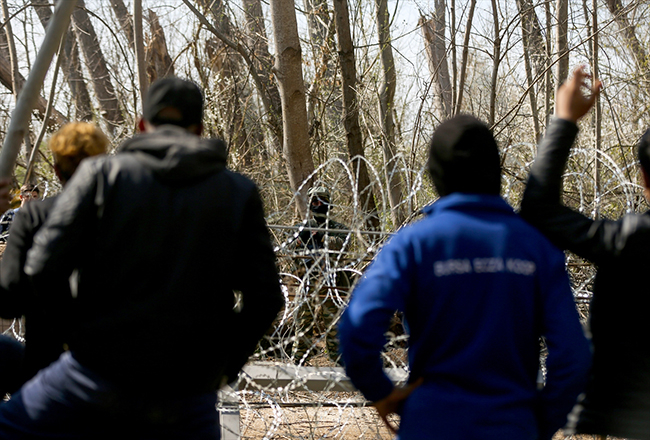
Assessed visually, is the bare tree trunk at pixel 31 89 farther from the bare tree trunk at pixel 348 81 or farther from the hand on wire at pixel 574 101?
the bare tree trunk at pixel 348 81

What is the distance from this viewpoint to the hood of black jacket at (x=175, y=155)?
1.53 metres

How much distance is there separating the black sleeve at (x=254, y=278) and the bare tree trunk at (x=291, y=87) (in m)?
3.75

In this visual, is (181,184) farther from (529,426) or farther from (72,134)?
(529,426)

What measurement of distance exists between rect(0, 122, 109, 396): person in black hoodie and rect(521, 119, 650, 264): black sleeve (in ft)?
4.07

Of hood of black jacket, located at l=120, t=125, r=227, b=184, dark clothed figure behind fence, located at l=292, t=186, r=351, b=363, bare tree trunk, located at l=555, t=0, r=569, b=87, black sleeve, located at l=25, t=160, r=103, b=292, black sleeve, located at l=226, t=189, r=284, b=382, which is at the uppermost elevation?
bare tree trunk, located at l=555, t=0, r=569, b=87

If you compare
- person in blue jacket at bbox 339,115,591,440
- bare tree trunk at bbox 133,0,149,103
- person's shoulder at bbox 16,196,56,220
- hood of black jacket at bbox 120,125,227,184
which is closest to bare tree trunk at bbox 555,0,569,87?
bare tree trunk at bbox 133,0,149,103

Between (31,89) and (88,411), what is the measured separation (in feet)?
3.18

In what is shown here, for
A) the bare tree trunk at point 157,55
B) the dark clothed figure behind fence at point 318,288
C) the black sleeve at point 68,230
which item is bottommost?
the dark clothed figure behind fence at point 318,288

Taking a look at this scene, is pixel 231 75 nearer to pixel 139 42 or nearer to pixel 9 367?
pixel 139 42

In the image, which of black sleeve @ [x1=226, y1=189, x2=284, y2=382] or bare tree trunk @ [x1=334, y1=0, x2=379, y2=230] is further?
bare tree trunk @ [x1=334, y1=0, x2=379, y2=230]

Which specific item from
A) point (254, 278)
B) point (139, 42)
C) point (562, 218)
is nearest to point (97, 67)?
point (139, 42)

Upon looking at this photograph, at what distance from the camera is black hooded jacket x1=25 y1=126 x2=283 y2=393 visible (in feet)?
4.91

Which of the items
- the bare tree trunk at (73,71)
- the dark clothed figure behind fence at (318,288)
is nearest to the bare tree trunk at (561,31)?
the dark clothed figure behind fence at (318,288)

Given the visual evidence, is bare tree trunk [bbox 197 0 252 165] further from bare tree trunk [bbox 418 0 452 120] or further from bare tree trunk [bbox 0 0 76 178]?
bare tree trunk [bbox 0 0 76 178]
